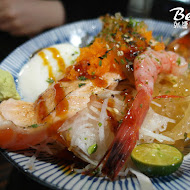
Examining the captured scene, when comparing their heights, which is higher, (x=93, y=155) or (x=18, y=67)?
(x=18, y=67)

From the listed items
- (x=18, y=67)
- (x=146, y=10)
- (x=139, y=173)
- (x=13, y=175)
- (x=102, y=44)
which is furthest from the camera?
(x=146, y=10)

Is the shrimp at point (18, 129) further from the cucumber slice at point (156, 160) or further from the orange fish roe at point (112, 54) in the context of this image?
the cucumber slice at point (156, 160)

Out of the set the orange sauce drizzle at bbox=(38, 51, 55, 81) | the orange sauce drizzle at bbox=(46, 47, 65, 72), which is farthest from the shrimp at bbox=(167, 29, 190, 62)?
the orange sauce drizzle at bbox=(38, 51, 55, 81)

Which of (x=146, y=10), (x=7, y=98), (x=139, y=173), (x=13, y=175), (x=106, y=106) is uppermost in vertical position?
(x=146, y=10)

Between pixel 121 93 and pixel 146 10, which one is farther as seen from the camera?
pixel 146 10

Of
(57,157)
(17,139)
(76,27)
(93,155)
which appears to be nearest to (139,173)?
(93,155)

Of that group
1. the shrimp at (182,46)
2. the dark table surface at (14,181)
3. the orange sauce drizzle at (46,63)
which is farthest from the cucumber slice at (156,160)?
the shrimp at (182,46)

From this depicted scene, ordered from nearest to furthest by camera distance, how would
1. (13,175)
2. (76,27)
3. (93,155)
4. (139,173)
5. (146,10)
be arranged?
(139,173), (93,155), (13,175), (76,27), (146,10)

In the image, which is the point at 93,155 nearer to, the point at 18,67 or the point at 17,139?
the point at 17,139
